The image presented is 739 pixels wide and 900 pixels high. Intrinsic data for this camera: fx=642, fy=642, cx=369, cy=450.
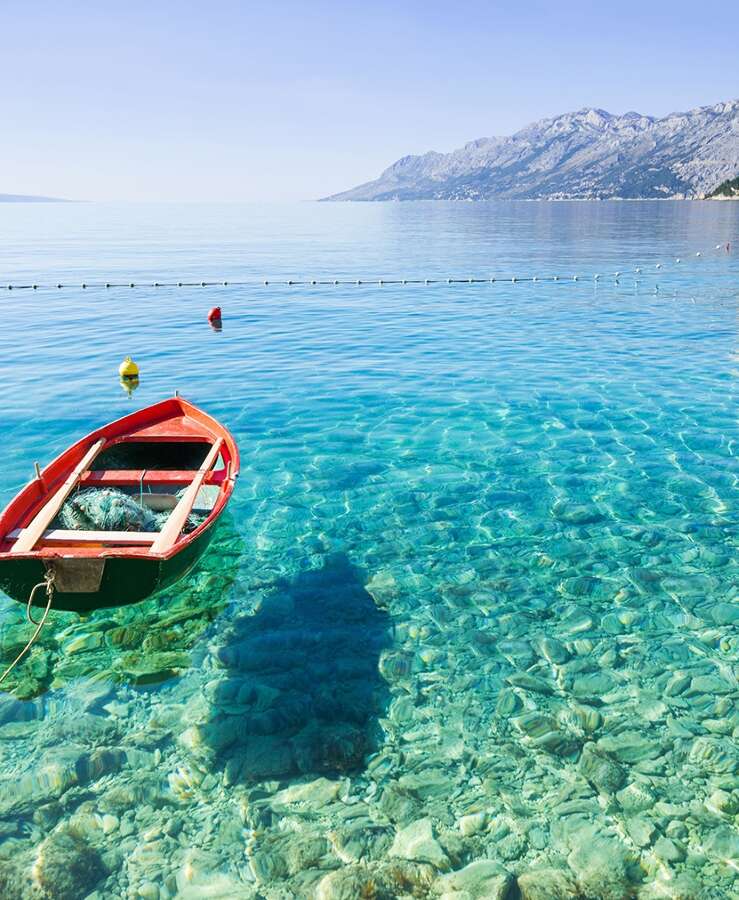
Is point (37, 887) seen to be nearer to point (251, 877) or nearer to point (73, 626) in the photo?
point (251, 877)

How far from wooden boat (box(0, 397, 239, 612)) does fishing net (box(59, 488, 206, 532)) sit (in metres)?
0.25

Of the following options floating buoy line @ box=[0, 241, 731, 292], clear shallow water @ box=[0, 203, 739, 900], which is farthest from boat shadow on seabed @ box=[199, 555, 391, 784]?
floating buoy line @ box=[0, 241, 731, 292]

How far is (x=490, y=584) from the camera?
37.2ft

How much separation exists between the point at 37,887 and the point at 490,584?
760cm

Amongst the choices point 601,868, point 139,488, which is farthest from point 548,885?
point 139,488

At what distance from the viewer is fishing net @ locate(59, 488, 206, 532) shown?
35.8 feet

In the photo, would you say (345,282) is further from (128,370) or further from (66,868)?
(66,868)

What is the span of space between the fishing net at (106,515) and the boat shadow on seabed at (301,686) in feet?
8.24

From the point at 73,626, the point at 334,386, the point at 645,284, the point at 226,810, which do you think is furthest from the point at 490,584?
the point at 645,284

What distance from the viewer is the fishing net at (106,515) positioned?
10.9 metres

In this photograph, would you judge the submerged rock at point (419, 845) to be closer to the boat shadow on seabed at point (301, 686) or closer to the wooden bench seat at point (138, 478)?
the boat shadow on seabed at point (301, 686)

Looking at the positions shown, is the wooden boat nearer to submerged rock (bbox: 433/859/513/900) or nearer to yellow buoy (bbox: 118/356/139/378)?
submerged rock (bbox: 433/859/513/900)

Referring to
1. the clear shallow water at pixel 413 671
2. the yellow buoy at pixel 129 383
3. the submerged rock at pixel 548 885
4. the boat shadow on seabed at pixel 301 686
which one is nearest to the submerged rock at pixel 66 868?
the clear shallow water at pixel 413 671

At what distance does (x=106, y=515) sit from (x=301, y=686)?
4586 mm
